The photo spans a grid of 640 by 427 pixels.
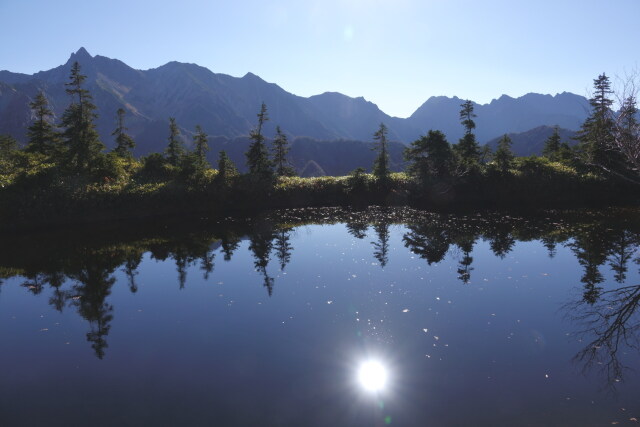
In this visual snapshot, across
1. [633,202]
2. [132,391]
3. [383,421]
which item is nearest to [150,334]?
[132,391]

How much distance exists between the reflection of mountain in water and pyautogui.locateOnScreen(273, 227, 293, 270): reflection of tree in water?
0.21 feet

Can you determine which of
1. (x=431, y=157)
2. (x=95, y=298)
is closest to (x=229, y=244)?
(x=95, y=298)

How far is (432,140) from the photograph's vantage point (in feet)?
142

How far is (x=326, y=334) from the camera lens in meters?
11.8

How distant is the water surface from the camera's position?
8.29 meters

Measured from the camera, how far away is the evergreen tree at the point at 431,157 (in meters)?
43.2

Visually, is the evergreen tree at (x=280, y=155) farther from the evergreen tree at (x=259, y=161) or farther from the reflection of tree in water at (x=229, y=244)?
the reflection of tree in water at (x=229, y=244)

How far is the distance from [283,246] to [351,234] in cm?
639

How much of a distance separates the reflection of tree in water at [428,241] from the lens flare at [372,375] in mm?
10379

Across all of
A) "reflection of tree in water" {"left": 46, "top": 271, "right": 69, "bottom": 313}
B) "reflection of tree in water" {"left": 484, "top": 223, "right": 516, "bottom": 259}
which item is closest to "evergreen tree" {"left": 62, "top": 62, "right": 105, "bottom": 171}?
"reflection of tree in water" {"left": 46, "top": 271, "right": 69, "bottom": 313}

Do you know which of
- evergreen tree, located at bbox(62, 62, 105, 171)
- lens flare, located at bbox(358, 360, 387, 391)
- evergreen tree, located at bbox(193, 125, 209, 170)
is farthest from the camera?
evergreen tree, located at bbox(193, 125, 209, 170)

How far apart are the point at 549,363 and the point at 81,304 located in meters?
17.5

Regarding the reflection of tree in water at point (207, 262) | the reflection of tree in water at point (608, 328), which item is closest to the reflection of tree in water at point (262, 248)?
the reflection of tree in water at point (207, 262)

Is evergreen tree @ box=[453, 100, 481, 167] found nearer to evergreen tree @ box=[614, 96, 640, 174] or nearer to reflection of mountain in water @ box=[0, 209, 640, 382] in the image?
reflection of mountain in water @ box=[0, 209, 640, 382]
